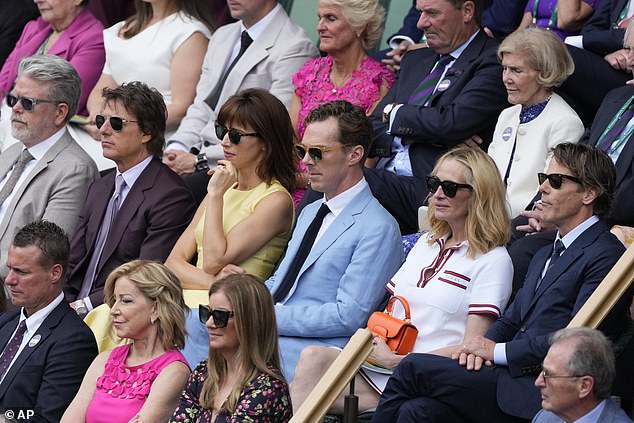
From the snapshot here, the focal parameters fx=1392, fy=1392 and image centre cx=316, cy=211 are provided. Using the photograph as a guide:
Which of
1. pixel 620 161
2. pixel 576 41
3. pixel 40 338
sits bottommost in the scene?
pixel 40 338

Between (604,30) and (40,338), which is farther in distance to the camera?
(604,30)

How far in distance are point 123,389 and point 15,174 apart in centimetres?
230

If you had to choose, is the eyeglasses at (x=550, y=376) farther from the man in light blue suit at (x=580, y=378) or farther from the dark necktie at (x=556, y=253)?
the dark necktie at (x=556, y=253)

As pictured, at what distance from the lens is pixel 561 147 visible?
5.55 m

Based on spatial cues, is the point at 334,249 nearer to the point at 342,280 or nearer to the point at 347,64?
the point at 342,280

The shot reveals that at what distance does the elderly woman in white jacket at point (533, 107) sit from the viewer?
6676 millimetres

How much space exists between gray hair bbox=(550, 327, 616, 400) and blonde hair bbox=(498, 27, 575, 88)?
2248 mm

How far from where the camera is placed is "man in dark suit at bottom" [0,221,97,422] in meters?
5.95

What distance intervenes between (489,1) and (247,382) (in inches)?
159

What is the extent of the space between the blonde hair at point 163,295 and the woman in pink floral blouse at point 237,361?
420 mm

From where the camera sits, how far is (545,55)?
670 centimetres

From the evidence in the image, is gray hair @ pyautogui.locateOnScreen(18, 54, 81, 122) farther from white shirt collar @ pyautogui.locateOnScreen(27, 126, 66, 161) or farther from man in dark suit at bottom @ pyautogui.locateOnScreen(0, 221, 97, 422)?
man in dark suit at bottom @ pyautogui.locateOnScreen(0, 221, 97, 422)

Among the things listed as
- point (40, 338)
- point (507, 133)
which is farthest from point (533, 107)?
point (40, 338)

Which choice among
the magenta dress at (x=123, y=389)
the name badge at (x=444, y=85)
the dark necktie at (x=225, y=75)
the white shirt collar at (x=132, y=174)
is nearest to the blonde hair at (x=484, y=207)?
the magenta dress at (x=123, y=389)
